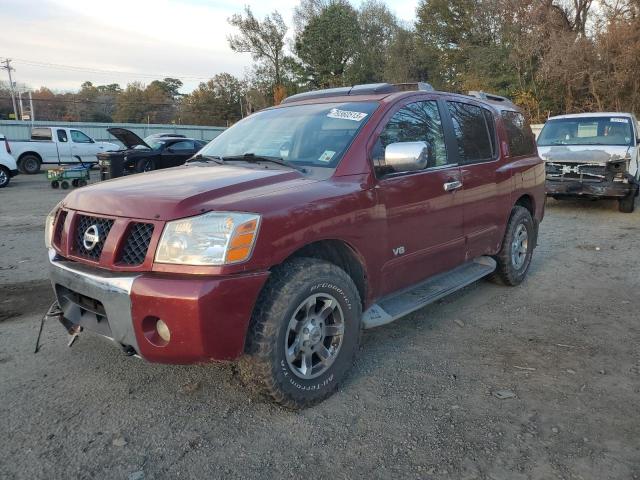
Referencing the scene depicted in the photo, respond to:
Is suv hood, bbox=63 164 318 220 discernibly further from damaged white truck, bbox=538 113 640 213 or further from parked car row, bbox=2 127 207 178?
parked car row, bbox=2 127 207 178

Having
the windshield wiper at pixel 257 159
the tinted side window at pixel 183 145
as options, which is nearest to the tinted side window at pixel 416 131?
the windshield wiper at pixel 257 159

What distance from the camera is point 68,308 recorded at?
3088 mm

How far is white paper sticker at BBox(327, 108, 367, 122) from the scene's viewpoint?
355 centimetres

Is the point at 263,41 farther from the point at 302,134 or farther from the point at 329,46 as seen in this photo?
the point at 302,134

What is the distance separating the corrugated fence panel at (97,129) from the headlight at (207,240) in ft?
65.3

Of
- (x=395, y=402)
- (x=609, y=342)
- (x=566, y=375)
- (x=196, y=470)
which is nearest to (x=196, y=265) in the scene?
(x=196, y=470)

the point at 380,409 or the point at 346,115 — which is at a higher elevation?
the point at 346,115

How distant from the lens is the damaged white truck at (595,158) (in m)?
9.16

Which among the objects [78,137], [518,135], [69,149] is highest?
[78,137]

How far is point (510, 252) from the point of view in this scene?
5160mm

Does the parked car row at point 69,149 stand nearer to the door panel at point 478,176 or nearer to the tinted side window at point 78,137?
the tinted side window at point 78,137

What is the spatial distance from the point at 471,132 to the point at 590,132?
714 centimetres

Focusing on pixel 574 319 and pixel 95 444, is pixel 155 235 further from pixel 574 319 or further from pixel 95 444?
pixel 574 319

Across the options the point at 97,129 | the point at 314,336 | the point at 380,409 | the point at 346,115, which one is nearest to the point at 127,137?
the point at 346,115
